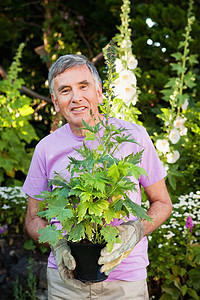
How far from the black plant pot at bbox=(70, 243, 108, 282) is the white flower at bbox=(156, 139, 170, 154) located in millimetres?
2072

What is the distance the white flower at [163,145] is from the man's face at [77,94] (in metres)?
1.71

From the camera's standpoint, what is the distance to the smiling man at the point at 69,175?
164 centimetres

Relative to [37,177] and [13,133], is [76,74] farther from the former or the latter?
[13,133]

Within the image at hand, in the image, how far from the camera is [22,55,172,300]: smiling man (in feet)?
5.39

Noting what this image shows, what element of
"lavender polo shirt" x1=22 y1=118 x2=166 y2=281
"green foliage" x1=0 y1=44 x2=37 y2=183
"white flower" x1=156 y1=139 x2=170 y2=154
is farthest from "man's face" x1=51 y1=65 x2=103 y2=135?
"green foliage" x1=0 y1=44 x2=37 y2=183

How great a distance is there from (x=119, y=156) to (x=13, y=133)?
3.40m

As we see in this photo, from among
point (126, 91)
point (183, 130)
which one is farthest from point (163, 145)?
point (126, 91)

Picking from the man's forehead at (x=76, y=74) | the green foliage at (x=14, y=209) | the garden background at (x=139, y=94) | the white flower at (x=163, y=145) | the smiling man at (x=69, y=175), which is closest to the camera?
the smiling man at (x=69, y=175)

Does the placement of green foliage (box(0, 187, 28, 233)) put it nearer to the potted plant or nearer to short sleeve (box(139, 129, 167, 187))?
short sleeve (box(139, 129, 167, 187))

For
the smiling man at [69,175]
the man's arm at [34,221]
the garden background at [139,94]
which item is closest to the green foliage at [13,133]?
the garden background at [139,94]

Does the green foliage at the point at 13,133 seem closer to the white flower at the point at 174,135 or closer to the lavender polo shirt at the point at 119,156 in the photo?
the white flower at the point at 174,135

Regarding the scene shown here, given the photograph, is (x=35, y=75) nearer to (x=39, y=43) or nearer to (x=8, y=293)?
(x=39, y=43)

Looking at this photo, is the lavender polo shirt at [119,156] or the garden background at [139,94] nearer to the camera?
the lavender polo shirt at [119,156]

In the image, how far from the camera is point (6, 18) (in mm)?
7453
